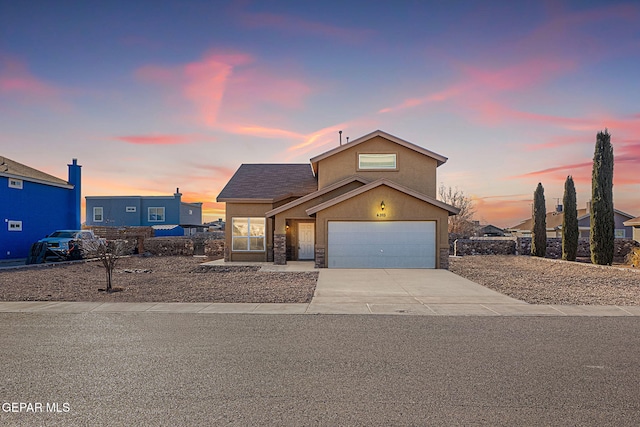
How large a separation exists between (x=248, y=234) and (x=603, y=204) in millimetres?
18937

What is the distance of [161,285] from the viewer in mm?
12555

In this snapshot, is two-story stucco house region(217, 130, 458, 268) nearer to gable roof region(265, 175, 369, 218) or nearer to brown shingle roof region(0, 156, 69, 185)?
gable roof region(265, 175, 369, 218)

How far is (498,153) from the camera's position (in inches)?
917

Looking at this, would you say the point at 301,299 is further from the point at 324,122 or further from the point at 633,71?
the point at 633,71

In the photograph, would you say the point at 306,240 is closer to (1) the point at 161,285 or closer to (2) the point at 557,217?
(1) the point at 161,285

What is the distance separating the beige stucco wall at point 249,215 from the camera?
804 inches

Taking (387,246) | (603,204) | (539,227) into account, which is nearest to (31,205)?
(387,246)

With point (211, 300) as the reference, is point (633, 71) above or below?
above

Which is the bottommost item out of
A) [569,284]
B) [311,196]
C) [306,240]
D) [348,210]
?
[569,284]

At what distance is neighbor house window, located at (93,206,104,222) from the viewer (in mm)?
41062

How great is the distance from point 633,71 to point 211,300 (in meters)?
18.0

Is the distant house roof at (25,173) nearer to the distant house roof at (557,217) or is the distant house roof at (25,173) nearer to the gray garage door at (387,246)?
the gray garage door at (387,246)

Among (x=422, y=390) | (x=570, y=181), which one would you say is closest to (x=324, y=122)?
(x=570, y=181)

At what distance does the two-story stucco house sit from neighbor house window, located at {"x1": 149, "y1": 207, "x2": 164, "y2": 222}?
2205cm
